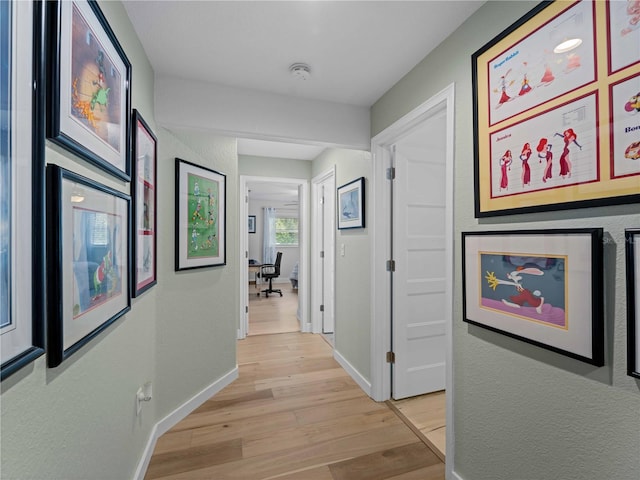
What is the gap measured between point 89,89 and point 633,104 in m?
1.70

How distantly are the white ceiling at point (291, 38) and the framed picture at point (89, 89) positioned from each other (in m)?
0.40

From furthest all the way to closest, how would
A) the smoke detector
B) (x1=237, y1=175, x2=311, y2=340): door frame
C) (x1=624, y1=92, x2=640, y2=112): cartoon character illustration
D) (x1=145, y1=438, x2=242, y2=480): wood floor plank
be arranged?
1. (x1=237, y1=175, x2=311, y2=340): door frame
2. the smoke detector
3. (x1=145, y1=438, x2=242, y2=480): wood floor plank
4. (x1=624, y1=92, x2=640, y2=112): cartoon character illustration

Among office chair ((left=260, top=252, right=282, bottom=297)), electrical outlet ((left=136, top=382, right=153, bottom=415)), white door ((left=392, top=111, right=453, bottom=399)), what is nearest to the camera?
electrical outlet ((left=136, top=382, right=153, bottom=415))

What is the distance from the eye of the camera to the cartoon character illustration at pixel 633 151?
88 cm

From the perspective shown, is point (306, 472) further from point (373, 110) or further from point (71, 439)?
point (373, 110)

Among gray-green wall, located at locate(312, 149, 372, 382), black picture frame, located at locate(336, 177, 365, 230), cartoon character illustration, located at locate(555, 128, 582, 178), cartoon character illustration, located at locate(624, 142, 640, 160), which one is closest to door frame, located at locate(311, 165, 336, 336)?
gray-green wall, located at locate(312, 149, 372, 382)

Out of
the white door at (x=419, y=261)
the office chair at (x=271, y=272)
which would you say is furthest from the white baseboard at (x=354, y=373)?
the office chair at (x=271, y=272)

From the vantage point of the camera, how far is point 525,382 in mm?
1211

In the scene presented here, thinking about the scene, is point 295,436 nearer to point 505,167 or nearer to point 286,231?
point 505,167

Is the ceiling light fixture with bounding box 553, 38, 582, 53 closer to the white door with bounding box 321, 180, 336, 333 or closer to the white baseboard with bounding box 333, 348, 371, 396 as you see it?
the white baseboard with bounding box 333, 348, 371, 396

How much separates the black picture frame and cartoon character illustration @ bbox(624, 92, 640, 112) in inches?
69.2

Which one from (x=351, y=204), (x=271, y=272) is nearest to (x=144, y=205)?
(x=351, y=204)

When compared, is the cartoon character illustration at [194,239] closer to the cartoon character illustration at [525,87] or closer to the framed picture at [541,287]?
the framed picture at [541,287]

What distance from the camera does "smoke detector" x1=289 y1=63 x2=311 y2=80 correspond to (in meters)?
1.86
